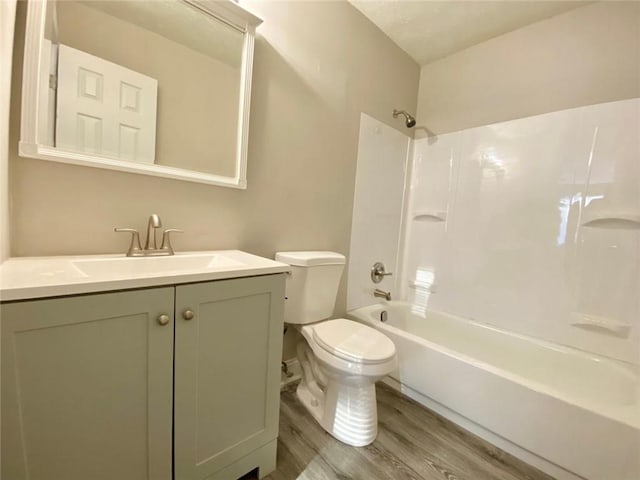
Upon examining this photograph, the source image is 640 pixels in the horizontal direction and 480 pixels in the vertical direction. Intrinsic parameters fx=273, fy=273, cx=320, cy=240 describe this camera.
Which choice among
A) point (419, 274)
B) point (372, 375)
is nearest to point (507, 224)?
point (419, 274)

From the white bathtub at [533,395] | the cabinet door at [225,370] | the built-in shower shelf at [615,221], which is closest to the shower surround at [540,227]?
the built-in shower shelf at [615,221]

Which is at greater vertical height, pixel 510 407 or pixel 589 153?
pixel 589 153

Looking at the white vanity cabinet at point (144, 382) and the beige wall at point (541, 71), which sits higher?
the beige wall at point (541, 71)

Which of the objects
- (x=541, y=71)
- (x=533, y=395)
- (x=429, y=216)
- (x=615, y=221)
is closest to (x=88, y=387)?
(x=533, y=395)

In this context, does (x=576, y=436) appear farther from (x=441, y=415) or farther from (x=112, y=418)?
(x=112, y=418)

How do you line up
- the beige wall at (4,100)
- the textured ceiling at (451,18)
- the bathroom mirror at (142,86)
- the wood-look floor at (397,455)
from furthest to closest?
1. the textured ceiling at (451,18)
2. the wood-look floor at (397,455)
3. the bathroom mirror at (142,86)
4. the beige wall at (4,100)

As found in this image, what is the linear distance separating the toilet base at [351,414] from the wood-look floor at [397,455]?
4 centimetres

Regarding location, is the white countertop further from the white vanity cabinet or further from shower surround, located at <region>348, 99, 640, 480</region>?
shower surround, located at <region>348, 99, 640, 480</region>

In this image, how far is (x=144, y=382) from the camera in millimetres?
739

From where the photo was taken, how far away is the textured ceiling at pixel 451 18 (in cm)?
161

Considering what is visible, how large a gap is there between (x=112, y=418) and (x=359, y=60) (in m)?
2.12

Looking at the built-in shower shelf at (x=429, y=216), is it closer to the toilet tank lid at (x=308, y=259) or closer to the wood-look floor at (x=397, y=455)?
the toilet tank lid at (x=308, y=259)

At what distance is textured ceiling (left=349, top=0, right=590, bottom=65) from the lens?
1608mm

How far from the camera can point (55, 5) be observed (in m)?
0.87
